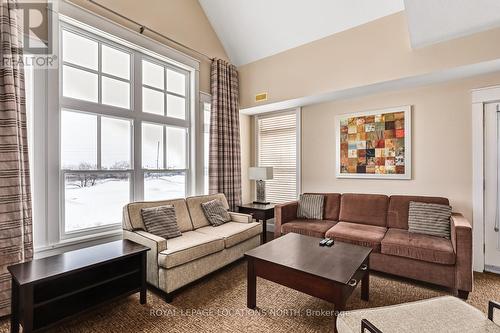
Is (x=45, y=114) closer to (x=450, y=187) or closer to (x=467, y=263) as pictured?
(x=467, y=263)

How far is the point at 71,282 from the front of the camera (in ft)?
6.85

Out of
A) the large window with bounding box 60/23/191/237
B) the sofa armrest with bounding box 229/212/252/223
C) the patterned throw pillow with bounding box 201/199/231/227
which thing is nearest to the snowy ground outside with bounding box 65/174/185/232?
the large window with bounding box 60/23/191/237

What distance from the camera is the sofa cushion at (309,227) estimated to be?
3.12 metres

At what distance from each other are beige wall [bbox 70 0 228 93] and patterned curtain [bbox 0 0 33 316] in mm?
813

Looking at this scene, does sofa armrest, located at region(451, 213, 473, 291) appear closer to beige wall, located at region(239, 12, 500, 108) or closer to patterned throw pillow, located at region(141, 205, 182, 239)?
beige wall, located at region(239, 12, 500, 108)

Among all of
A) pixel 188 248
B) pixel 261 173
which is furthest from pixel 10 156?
pixel 261 173

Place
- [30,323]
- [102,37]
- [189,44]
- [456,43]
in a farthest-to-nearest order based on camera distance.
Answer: [189,44] < [102,37] < [456,43] < [30,323]

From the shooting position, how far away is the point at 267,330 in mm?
1879

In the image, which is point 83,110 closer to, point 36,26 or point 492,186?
point 36,26

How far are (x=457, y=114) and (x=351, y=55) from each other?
148cm

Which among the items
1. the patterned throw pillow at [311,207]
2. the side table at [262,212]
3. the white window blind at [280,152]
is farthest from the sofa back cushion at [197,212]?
the white window blind at [280,152]

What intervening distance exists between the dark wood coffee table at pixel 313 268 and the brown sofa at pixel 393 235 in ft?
1.75

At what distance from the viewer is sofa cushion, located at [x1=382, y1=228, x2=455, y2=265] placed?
2339 mm

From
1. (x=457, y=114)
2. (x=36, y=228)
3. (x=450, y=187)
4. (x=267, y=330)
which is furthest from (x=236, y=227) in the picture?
(x=457, y=114)
